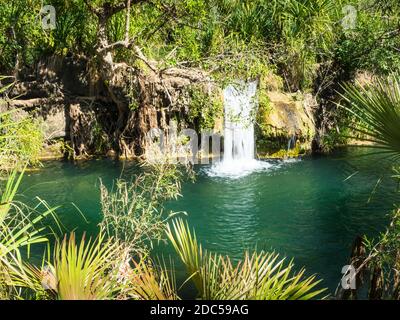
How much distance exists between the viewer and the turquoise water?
31.8ft

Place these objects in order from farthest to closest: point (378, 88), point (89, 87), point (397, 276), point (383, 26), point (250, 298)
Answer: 1. point (89, 87)
2. point (383, 26)
3. point (397, 276)
4. point (378, 88)
5. point (250, 298)

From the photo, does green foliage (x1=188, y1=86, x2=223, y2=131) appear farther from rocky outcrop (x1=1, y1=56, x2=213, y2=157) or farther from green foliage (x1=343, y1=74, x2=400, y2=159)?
green foliage (x1=343, y1=74, x2=400, y2=159)

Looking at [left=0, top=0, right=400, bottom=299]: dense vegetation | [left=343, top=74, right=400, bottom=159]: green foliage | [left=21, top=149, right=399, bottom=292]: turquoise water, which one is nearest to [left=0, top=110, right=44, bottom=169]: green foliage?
[left=0, top=0, right=400, bottom=299]: dense vegetation

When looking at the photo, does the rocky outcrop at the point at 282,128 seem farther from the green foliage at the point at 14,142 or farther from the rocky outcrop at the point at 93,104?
the green foliage at the point at 14,142

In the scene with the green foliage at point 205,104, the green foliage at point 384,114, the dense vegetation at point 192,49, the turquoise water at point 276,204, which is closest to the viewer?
the green foliage at point 384,114

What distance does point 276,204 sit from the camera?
12.5m

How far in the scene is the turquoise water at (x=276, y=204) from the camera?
9695mm

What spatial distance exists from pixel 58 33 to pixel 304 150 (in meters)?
9.72

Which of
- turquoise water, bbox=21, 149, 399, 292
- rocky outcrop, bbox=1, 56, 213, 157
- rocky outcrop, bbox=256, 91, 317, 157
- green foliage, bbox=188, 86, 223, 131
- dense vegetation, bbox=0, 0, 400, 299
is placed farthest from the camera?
rocky outcrop, bbox=256, 91, 317, 157

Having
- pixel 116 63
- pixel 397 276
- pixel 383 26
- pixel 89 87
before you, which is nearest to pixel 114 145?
pixel 89 87

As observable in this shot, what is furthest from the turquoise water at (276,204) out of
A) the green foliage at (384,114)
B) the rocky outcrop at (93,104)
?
the green foliage at (384,114)

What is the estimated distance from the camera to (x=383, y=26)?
1716 cm

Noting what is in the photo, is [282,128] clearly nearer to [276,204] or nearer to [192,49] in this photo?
[192,49]
